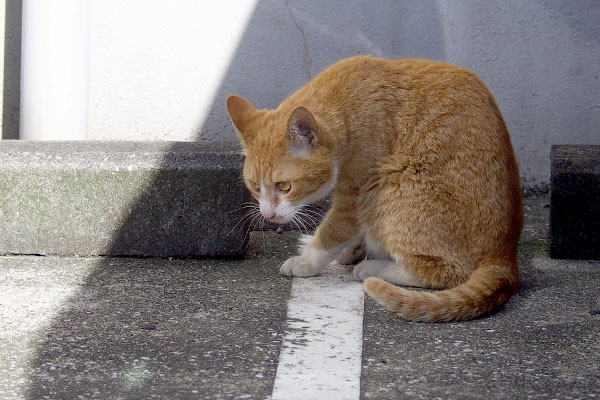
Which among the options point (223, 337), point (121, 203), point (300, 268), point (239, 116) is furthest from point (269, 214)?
point (121, 203)

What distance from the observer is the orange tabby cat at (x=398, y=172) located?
12.0 ft

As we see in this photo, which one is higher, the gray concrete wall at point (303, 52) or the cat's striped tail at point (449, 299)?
the gray concrete wall at point (303, 52)

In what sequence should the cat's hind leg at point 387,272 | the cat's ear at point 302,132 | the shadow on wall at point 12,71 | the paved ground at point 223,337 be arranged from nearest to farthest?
the paved ground at point 223,337, the cat's ear at point 302,132, the cat's hind leg at point 387,272, the shadow on wall at point 12,71

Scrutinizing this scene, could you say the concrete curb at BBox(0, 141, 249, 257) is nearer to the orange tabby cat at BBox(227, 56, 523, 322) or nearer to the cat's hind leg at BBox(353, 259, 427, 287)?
the orange tabby cat at BBox(227, 56, 523, 322)

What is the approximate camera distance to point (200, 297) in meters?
3.66

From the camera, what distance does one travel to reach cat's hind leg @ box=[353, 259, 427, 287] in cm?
377

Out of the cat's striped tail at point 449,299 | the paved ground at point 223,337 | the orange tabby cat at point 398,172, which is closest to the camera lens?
the paved ground at point 223,337

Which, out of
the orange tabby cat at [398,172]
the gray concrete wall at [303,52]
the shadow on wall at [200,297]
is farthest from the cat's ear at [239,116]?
the gray concrete wall at [303,52]

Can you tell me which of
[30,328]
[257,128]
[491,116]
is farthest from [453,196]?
[30,328]

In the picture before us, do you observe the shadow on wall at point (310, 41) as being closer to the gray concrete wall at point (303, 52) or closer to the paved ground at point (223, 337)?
the gray concrete wall at point (303, 52)

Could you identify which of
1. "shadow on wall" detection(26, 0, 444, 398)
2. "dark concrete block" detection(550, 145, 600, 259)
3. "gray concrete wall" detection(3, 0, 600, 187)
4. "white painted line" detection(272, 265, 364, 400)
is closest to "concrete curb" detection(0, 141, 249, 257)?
"shadow on wall" detection(26, 0, 444, 398)

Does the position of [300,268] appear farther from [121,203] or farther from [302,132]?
[121,203]

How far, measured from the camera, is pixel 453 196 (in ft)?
12.1

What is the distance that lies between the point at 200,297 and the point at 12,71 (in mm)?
2444
